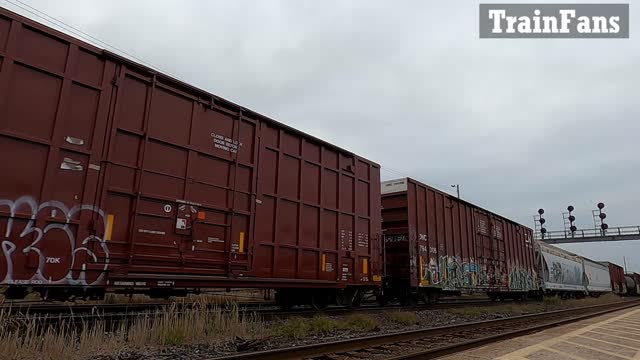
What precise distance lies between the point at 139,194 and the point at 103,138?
3.39ft

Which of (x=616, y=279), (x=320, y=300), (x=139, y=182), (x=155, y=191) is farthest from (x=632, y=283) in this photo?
(x=139, y=182)

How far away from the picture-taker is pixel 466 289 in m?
17.0

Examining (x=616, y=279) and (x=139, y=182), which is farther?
(x=616, y=279)

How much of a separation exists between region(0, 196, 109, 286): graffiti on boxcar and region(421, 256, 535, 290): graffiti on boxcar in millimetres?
10677

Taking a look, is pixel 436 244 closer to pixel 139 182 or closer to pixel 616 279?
pixel 139 182

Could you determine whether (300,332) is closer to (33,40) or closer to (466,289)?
(33,40)

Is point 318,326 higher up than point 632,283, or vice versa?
point 632,283

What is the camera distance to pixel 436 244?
51.8 ft

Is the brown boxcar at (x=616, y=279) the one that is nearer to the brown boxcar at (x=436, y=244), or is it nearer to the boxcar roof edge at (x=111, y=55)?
the brown boxcar at (x=436, y=244)

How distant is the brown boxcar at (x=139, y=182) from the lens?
6102mm

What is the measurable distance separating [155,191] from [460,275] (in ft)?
41.9

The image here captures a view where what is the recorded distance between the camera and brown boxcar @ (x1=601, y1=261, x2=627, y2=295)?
4766cm

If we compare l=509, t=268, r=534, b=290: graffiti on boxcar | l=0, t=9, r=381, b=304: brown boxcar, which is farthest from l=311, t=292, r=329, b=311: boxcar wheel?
l=509, t=268, r=534, b=290: graffiti on boxcar

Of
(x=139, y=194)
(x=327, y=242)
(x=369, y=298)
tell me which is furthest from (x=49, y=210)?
(x=369, y=298)
